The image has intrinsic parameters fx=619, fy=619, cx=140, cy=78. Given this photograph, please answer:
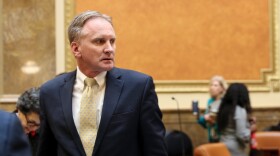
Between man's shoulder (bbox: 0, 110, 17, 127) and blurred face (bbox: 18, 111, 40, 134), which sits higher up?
man's shoulder (bbox: 0, 110, 17, 127)

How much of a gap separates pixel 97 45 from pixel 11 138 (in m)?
1.05

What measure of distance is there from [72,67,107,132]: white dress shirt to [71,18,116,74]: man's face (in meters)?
0.06

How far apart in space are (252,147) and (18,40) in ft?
13.1

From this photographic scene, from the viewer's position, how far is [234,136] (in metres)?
5.91

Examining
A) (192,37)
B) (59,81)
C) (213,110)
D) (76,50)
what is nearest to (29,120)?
(59,81)

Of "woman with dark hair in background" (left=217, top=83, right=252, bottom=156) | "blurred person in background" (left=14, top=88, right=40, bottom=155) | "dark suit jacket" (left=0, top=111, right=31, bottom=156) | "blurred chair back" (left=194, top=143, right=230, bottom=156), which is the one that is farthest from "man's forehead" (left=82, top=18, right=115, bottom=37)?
"woman with dark hair in background" (left=217, top=83, right=252, bottom=156)

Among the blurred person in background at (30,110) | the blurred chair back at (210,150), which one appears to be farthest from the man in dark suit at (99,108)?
the blurred chair back at (210,150)

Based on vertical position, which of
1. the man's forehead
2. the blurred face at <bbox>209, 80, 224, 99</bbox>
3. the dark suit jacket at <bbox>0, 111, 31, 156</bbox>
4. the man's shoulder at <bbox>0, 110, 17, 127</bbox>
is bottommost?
the blurred face at <bbox>209, 80, 224, 99</bbox>

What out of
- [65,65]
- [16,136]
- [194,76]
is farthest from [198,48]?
[16,136]

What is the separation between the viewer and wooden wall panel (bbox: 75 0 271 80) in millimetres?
9047

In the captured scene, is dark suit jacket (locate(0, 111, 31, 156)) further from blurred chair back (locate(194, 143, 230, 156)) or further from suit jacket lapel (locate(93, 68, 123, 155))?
blurred chair back (locate(194, 143, 230, 156))

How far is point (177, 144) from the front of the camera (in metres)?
7.43

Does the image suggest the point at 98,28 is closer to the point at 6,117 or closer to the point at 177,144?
the point at 6,117

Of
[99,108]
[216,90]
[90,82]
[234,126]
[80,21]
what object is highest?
[80,21]
